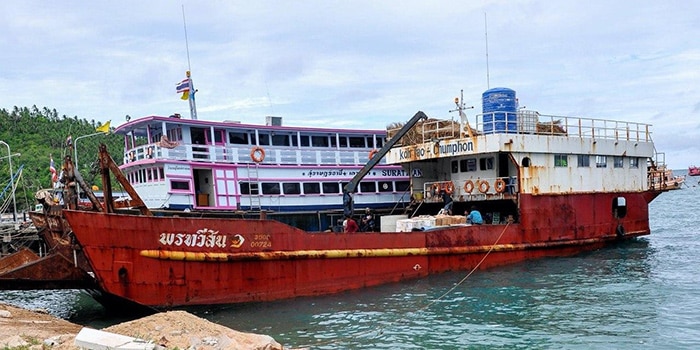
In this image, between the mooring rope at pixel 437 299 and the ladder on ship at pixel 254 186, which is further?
the ladder on ship at pixel 254 186

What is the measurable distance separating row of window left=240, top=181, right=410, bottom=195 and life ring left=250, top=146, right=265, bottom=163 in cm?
86

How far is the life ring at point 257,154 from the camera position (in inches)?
821

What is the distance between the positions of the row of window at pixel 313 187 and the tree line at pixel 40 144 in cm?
2584

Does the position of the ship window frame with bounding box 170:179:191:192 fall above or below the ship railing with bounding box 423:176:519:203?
above

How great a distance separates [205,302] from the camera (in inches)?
533

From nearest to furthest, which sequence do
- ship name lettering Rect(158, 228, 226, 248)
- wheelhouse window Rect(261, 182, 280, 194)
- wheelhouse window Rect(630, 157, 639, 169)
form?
ship name lettering Rect(158, 228, 226, 248) < wheelhouse window Rect(261, 182, 280, 194) < wheelhouse window Rect(630, 157, 639, 169)

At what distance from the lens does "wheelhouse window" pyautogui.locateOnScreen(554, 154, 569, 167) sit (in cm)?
2047

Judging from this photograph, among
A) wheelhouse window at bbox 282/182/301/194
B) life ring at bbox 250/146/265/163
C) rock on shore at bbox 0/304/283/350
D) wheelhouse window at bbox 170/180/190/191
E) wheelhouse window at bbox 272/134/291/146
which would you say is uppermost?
wheelhouse window at bbox 272/134/291/146

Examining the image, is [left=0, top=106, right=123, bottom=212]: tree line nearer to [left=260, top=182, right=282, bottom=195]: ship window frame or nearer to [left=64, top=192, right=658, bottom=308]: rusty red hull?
[left=260, top=182, right=282, bottom=195]: ship window frame

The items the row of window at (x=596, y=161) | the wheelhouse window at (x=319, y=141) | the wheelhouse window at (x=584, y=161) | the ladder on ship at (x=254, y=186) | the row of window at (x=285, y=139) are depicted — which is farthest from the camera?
the wheelhouse window at (x=319, y=141)

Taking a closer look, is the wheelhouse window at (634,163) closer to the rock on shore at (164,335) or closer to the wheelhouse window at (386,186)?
the wheelhouse window at (386,186)

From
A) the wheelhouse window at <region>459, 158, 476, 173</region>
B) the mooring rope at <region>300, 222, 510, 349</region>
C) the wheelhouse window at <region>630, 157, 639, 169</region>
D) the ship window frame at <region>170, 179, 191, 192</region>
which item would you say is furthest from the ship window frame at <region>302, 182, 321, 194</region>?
the wheelhouse window at <region>630, 157, 639, 169</region>

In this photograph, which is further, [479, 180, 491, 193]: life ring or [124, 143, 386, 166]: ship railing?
[124, 143, 386, 166]: ship railing

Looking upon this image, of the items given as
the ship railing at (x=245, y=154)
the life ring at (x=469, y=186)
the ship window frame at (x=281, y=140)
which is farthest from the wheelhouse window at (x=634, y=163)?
the ship window frame at (x=281, y=140)
